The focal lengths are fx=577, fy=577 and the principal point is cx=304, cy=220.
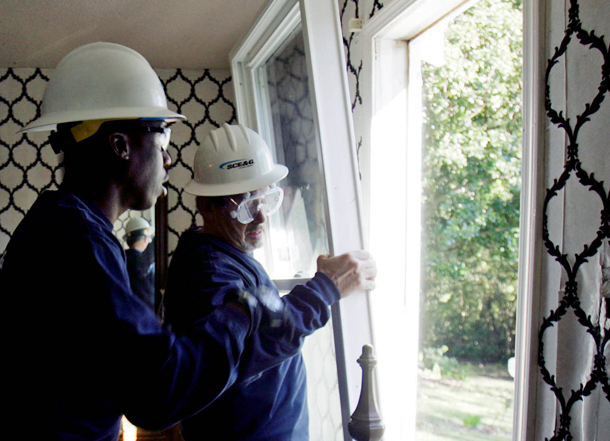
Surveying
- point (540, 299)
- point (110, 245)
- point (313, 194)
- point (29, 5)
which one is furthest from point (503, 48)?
point (29, 5)

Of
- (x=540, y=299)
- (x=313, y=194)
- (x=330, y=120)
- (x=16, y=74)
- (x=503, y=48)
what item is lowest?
(x=540, y=299)

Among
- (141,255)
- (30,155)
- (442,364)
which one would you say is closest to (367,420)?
(442,364)

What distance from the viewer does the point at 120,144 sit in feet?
3.36

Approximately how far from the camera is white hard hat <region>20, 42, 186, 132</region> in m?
1.03

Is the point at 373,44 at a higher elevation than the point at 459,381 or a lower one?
higher

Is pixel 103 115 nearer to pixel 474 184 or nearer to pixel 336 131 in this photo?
pixel 336 131

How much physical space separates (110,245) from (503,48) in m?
1.24

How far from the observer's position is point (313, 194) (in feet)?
5.56

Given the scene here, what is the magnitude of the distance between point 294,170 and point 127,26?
139 centimetres

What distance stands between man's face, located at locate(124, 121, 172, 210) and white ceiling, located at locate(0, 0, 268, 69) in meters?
1.37

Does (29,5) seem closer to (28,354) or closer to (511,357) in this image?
(28,354)

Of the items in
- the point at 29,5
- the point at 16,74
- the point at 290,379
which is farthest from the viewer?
the point at 16,74

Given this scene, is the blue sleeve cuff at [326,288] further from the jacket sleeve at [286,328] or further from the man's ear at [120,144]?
the man's ear at [120,144]

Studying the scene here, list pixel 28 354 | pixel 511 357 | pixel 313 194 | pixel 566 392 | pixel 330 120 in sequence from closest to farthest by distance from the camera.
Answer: pixel 28 354 → pixel 566 392 → pixel 330 120 → pixel 511 357 → pixel 313 194
